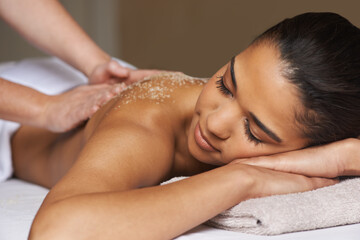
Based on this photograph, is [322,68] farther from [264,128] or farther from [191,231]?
[191,231]

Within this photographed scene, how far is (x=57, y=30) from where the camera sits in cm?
197

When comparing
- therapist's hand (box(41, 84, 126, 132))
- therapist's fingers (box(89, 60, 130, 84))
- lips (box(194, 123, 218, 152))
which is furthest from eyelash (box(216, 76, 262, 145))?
therapist's fingers (box(89, 60, 130, 84))

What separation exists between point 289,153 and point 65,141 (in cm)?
76

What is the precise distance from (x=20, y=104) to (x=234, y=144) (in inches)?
28.2

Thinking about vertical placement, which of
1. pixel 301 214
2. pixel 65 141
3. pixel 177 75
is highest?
pixel 177 75

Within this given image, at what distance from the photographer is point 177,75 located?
162 cm

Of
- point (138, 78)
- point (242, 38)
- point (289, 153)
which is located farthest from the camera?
point (242, 38)

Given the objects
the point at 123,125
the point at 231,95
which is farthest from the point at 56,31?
the point at 231,95

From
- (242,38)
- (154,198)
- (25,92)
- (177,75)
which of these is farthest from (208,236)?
(242,38)

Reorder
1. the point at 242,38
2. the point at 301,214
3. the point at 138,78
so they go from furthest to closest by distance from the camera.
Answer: the point at 242,38, the point at 138,78, the point at 301,214

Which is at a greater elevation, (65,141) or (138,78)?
(138,78)

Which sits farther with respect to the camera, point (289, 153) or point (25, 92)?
point (25, 92)

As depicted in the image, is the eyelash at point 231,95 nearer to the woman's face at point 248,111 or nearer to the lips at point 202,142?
the woman's face at point 248,111

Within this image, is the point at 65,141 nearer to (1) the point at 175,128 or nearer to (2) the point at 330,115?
(1) the point at 175,128
